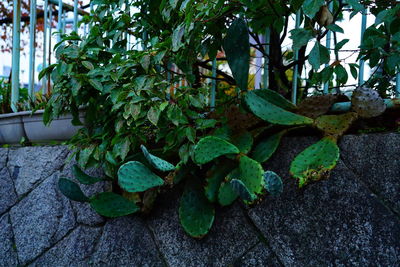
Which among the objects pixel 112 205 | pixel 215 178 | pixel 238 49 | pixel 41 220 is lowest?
pixel 41 220

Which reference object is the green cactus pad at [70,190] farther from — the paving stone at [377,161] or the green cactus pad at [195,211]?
the paving stone at [377,161]

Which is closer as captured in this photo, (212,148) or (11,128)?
(212,148)

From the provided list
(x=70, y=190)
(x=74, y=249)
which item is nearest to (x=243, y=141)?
(x=70, y=190)

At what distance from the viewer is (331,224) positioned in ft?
3.73

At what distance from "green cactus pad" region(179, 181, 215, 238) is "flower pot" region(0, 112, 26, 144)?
1.23m

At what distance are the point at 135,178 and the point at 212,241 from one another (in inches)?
13.1

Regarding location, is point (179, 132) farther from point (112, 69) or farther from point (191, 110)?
point (112, 69)

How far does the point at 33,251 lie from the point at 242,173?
3.56ft

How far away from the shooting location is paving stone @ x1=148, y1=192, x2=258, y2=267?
1.26 m

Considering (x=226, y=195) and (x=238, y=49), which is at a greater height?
(x=238, y=49)

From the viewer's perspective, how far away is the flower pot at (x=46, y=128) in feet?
6.20

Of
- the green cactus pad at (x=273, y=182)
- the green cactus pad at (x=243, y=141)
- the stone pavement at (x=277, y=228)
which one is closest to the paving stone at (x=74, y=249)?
the stone pavement at (x=277, y=228)

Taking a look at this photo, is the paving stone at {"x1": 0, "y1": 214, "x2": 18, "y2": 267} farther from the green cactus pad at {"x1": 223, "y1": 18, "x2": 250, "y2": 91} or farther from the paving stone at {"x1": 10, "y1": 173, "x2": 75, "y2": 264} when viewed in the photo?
the green cactus pad at {"x1": 223, "y1": 18, "x2": 250, "y2": 91}

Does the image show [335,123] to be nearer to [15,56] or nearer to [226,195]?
[226,195]
